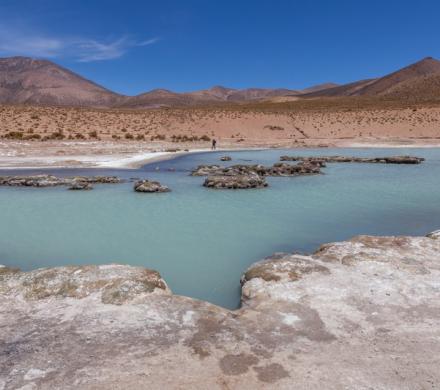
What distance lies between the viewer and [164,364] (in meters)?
4.10

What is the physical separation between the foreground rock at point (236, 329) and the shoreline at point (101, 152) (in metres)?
18.6

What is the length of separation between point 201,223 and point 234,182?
602 centimetres

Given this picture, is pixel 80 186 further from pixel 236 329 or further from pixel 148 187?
pixel 236 329

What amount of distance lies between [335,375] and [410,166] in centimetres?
2358

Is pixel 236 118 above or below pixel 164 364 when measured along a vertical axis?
above

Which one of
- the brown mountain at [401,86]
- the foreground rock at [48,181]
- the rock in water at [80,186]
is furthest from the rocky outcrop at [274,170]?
the brown mountain at [401,86]

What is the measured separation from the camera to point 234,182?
55.5 feet

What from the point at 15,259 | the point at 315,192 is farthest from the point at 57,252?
the point at 315,192

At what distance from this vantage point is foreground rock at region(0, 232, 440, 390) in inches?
154

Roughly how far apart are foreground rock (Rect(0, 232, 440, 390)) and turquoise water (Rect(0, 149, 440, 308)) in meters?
1.10

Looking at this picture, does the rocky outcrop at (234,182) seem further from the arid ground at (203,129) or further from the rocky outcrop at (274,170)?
the arid ground at (203,129)

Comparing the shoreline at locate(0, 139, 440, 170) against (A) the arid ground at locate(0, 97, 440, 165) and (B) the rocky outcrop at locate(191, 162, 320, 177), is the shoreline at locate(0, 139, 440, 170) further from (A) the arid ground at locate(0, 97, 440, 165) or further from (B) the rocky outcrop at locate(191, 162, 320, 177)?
(B) the rocky outcrop at locate(191, 162, 320, 177)

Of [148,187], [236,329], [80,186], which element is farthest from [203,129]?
[236,329]

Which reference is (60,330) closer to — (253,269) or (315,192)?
(253,269)
